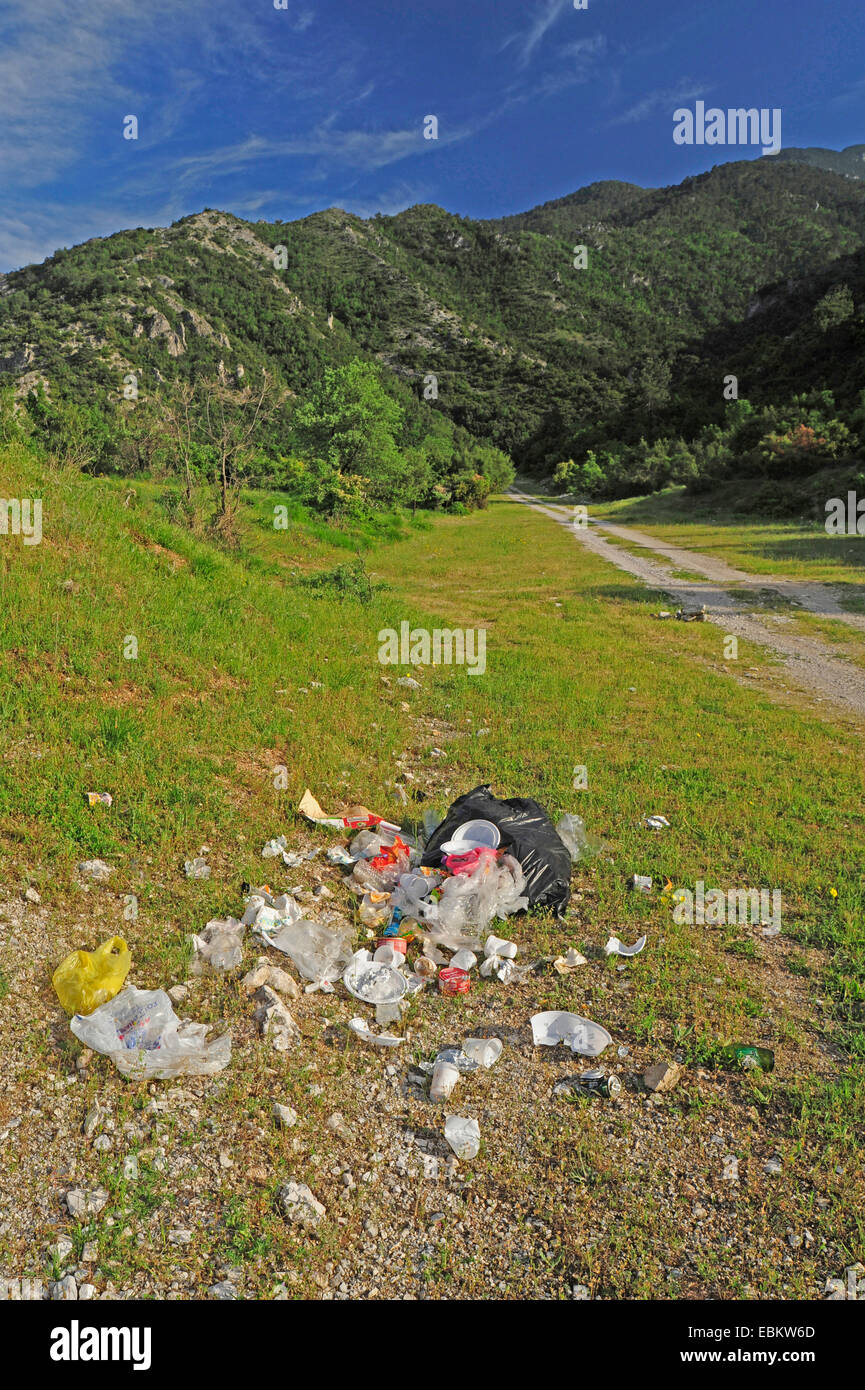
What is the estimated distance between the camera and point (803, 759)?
23.5 ft

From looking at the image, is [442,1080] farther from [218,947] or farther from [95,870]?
[95,870]

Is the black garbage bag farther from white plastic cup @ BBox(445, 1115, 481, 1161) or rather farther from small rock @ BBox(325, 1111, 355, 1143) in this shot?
small rock @ BBox(325, 1111, 355, 1143)

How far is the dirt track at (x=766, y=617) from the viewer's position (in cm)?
1009

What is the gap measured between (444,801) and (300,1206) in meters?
3.68

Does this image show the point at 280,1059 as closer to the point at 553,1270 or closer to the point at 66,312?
the point at 553,1270

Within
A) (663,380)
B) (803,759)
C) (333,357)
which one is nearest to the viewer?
(803,759)

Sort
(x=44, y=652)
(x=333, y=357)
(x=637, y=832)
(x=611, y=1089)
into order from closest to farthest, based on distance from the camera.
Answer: (x=611, y=1089), (x=637, y=832), (x=44, y=652), (x=333, y=357)

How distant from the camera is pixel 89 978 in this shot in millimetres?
3412

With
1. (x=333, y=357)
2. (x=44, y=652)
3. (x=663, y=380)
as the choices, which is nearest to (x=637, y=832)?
(x=44, y=652)

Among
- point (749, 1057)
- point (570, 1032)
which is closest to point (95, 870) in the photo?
point (570, 1032)

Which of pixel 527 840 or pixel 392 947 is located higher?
pixel 527 840
